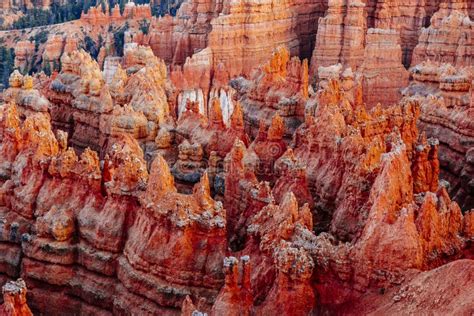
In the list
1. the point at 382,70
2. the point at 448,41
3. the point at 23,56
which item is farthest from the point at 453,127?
the point at 23,56

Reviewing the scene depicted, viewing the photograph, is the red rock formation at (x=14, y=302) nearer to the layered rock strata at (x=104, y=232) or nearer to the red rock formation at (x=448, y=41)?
the layered rock strata at (x=104, y=232)

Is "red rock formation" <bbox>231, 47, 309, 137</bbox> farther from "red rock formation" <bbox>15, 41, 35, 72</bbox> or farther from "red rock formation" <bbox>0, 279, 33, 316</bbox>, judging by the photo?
"red rock formation" <bbox>15, 41, 35, 72</bbox>

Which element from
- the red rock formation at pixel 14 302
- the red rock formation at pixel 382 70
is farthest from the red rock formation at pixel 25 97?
the red rock formation at pixel 382 70

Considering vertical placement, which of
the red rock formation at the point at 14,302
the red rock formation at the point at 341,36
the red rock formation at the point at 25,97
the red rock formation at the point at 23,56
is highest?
the red rock formation at the point at 341,36

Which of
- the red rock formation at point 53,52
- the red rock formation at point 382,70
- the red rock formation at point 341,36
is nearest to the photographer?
the red rock formation at point 382,70

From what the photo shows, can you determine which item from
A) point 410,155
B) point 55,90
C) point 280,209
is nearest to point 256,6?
point 55,90

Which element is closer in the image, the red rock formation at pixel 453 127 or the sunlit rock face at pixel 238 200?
the sunlit rock face at pixel 238 200

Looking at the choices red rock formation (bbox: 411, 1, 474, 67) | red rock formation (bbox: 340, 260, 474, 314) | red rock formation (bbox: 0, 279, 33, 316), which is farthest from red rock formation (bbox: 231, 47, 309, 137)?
red rock formation (bbox: 340, 260, 474, 314)

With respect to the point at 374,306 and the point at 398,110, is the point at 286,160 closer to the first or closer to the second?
the point at 398,110
